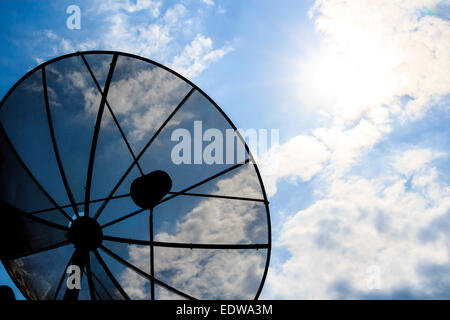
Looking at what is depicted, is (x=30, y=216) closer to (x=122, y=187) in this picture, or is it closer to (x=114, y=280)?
(x=122, y=187)

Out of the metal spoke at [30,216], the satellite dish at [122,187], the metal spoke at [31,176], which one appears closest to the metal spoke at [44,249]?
the satellite dish at [122,187]

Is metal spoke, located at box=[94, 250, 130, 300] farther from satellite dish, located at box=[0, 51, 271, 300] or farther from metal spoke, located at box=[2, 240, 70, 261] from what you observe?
metal spoke, located at box=[2, 240, 70, 261]

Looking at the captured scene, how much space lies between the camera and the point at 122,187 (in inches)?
285

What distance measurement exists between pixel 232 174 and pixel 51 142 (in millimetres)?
4572

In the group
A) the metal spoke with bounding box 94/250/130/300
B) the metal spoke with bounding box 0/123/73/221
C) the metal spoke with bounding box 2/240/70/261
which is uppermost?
the metal spoke with bounding box 0/123/73/221

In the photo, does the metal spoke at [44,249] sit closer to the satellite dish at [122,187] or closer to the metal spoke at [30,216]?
the satellite dish at [122,187]

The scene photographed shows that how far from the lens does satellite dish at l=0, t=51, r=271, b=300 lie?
6008 millimetres

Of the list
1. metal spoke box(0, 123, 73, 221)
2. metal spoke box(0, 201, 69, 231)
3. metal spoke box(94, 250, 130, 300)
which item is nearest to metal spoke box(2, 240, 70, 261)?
metal spoke box(0, 201, 69, 231)

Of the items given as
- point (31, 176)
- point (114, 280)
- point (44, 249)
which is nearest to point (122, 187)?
point (31, 176)
